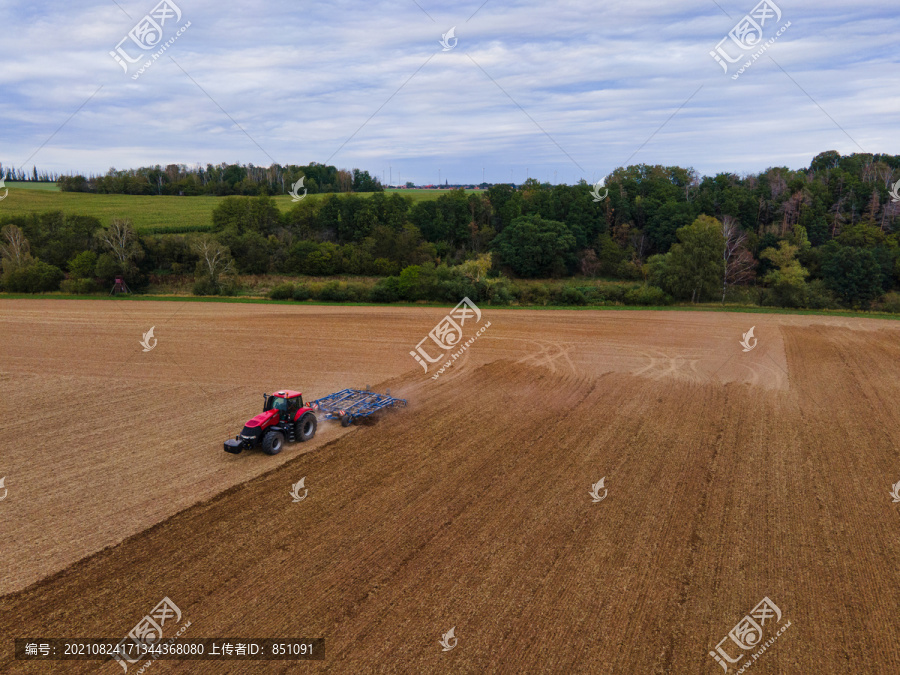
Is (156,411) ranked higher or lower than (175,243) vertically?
lower

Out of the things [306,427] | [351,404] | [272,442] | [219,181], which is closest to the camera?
[272,442]

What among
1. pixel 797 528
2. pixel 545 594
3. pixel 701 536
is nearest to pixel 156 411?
pixel 545 594

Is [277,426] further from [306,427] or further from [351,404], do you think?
Result: [351,404]

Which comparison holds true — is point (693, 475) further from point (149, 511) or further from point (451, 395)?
point (149, 511)

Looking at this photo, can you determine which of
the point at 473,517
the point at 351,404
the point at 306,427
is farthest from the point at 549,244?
the point at 473,517

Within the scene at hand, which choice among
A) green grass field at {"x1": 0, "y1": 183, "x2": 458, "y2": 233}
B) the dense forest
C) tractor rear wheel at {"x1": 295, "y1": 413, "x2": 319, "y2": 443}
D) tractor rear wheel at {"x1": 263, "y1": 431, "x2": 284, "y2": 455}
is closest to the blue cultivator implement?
tractor rear wheel at {"x1": 295, "y1": 413, "x2": 319, "y2": 443}
